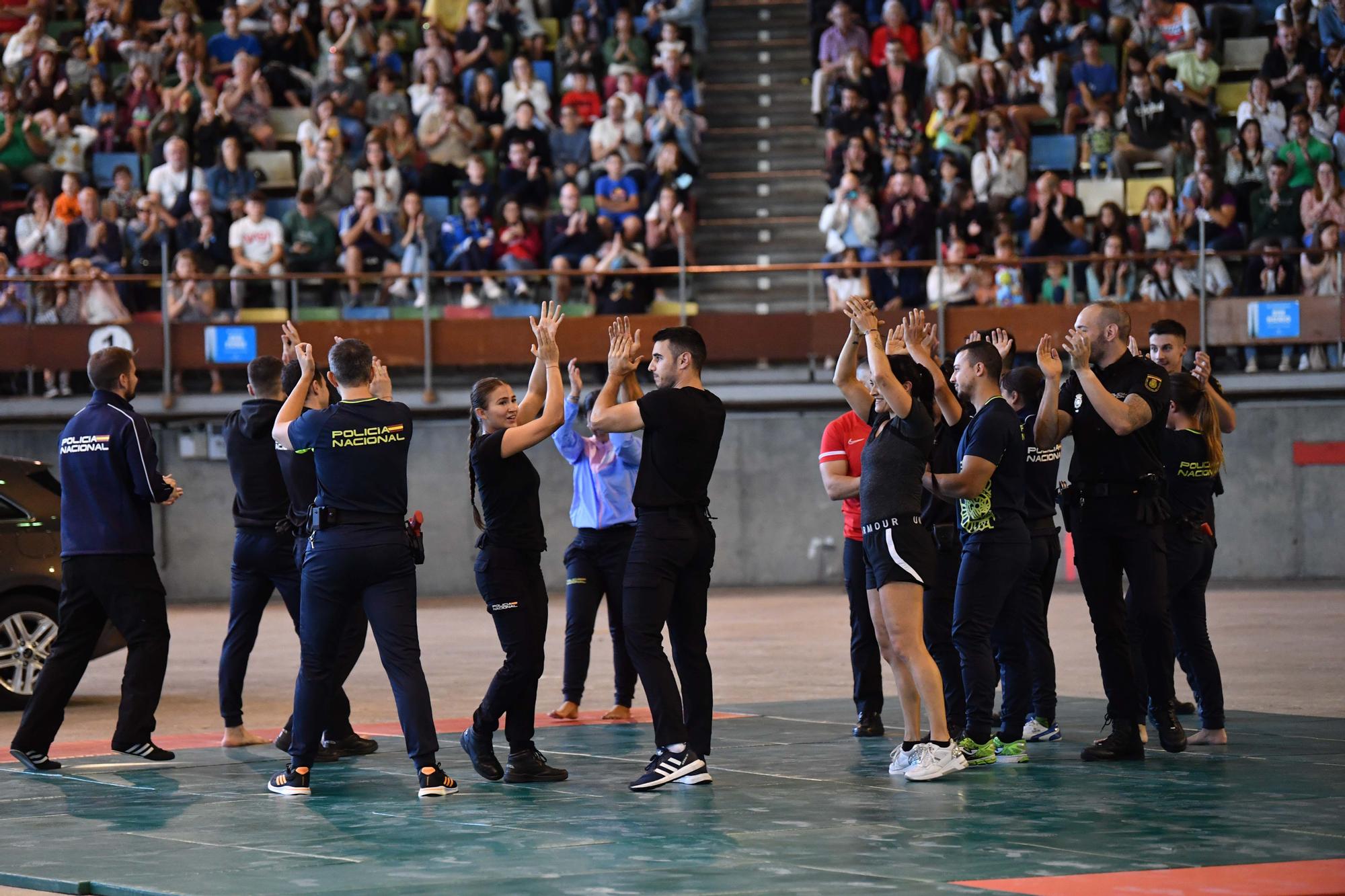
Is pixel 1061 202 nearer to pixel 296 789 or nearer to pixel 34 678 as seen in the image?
pixel 34 678

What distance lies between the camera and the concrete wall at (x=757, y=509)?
19.1m

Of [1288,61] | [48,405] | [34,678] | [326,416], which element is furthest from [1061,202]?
[326,416]

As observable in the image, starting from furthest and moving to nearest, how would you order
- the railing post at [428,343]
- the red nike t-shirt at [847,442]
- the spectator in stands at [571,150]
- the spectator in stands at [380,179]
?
the spectator in stands at [571,150]
the spectator in stands at [380,179]
the railing post at [428,343]
the red nike t-shirt at [847,442]

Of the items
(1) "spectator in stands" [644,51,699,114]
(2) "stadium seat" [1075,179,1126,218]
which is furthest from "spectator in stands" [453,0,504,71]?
(2) "stadium seat" [1075,179,1126,218]

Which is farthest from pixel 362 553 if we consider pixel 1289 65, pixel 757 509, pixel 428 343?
pixel 1289 65

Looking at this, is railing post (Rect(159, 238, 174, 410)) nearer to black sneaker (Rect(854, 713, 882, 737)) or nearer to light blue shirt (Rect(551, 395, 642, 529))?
light blue shirt (Rect(551, 395, 642, 529))

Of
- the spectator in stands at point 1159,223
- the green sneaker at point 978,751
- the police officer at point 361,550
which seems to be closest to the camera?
the police officer at point 361,550

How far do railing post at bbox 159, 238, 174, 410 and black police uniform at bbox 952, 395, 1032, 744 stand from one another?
12010mm

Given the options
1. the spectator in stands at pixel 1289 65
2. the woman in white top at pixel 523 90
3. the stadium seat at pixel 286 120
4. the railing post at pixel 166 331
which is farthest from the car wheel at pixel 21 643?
the spectator in stands at pixel 1289 65

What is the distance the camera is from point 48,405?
18.6m

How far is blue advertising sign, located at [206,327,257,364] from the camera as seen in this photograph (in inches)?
731

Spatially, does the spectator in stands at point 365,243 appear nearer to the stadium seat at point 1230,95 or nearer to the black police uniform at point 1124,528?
the stadium seat at point 1230,95

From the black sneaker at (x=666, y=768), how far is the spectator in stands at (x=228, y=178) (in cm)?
1396

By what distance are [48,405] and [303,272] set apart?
9.49 ft
